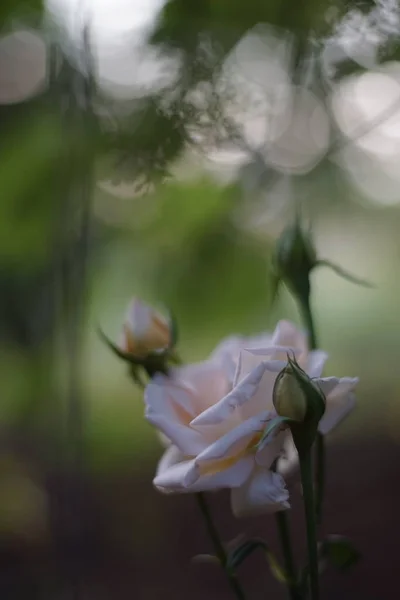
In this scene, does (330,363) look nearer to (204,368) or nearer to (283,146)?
(283,146)

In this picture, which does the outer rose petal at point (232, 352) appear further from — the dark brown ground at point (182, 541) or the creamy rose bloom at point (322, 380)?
the dark brown ground at point (182, 541)

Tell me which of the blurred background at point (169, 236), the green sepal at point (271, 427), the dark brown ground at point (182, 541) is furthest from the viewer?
the dark brown ground at point (182, 541)

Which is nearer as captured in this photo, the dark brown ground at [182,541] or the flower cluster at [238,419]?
the flower cluster at [238,419]

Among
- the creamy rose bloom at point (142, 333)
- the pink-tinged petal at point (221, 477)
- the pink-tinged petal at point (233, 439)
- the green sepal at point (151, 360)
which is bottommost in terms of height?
the green sepal at point (151, 360)

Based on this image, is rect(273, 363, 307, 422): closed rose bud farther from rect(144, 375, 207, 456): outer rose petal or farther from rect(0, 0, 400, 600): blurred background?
rect(0, 0, 400, 600): blurred background

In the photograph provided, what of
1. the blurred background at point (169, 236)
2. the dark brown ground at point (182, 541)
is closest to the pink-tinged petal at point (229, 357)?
the blurred background at point (169, 236)

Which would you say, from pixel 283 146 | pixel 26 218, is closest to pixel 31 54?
pixel 26 218

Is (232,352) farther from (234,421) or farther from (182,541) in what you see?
(182,541)

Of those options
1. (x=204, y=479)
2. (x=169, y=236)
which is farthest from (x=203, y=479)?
(x=169, y=236)
